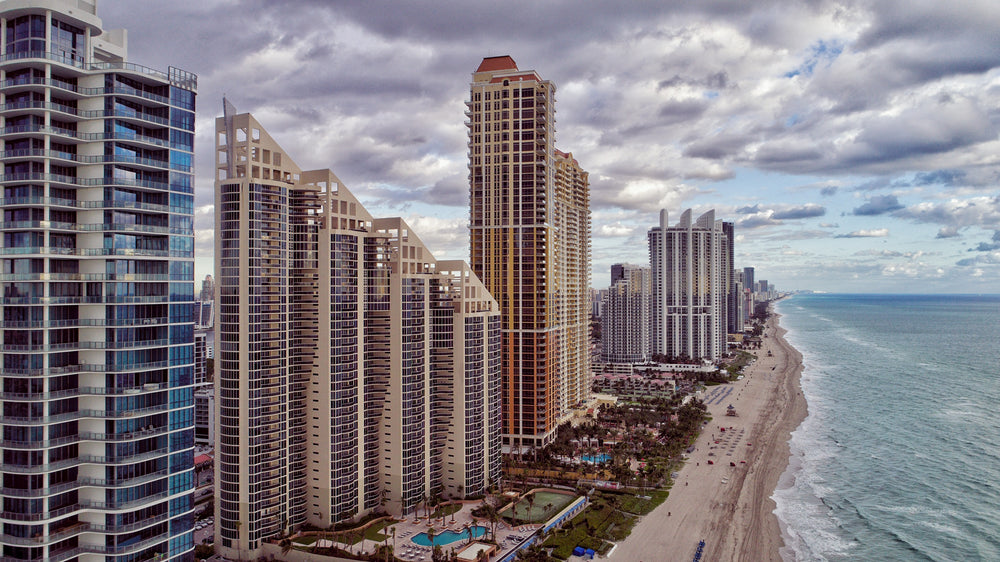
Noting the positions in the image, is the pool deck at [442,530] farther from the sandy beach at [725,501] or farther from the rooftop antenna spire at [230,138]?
the rooftop antenna spire at [230,138]

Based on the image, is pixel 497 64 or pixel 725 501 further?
pixel 497 64

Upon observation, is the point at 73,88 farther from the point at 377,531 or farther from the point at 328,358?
the point at 377,531

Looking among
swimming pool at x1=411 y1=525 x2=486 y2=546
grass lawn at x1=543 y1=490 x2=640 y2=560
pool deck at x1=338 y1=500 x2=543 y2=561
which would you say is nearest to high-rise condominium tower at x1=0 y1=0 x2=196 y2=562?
pool deck at x1=338 y1=500 x2=543 y2=561

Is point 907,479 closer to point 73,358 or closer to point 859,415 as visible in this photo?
point 859,415

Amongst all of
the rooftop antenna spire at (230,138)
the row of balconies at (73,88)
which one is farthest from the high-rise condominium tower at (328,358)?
the row of balconies at (73,88)

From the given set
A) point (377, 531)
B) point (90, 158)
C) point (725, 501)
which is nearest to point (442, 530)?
point (377, 531)

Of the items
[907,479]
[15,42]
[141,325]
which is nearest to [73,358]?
[141,325]
